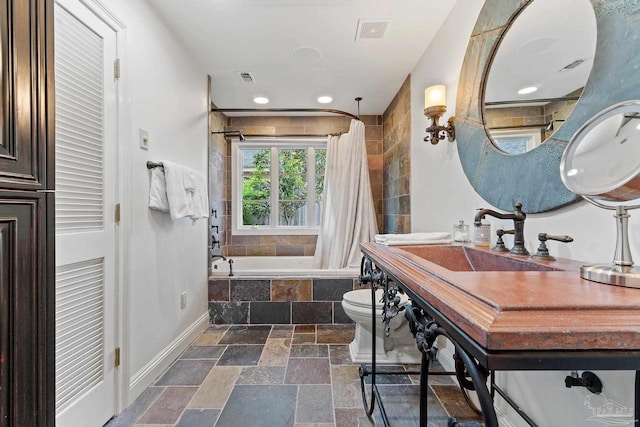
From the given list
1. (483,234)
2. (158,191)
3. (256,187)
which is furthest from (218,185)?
(483,234)

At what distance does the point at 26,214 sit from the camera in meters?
0.67

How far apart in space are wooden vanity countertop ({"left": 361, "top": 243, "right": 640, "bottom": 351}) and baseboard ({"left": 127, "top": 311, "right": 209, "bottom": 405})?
1.72 meters

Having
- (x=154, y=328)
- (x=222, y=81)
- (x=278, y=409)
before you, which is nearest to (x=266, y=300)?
(x=154, y=328)

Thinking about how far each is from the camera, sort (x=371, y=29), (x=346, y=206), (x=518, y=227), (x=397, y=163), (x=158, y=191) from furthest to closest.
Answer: (x=346, y=206) → (x=397, y=163) → (x=371, y=29) → (x=158, y=191) → (x=518, y=227)

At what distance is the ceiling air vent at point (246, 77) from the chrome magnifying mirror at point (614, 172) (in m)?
2.50

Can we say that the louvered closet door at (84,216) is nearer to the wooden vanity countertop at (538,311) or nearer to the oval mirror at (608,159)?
the wooden vanity countertop at (538,311)

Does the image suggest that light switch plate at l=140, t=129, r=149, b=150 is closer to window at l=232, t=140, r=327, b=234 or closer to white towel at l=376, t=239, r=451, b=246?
white towel at l=376, t=239, r=451, b=246

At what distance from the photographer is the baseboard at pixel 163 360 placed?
1534 mm

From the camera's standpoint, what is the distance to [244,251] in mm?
3648

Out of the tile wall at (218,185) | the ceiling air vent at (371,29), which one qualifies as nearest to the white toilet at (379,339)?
the tile wall at (218,185)

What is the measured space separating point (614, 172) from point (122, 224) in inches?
73.9

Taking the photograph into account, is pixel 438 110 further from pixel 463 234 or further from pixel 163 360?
pixel 163 360

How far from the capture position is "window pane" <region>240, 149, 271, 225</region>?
148 inches

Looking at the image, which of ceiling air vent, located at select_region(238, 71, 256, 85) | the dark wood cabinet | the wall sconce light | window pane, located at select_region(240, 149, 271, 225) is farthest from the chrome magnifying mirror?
window pane, located at select_region(240, 149, 271, 225)
